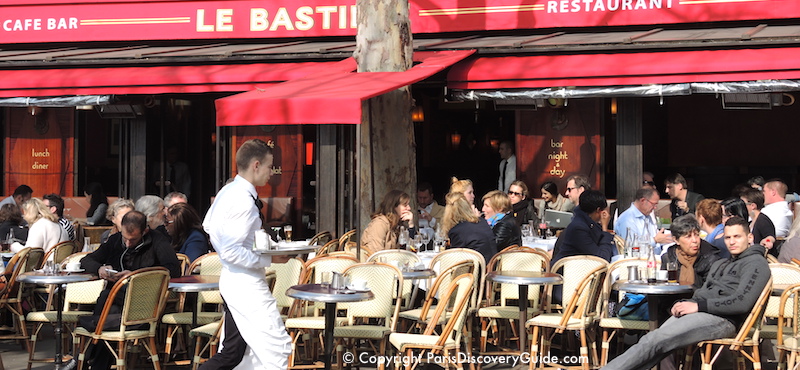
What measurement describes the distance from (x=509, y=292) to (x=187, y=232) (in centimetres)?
278

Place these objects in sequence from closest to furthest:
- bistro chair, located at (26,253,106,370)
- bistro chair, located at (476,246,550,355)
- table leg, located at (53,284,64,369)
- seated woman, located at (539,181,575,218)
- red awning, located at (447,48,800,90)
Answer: table leg, located at (53,284,64,369) < bistro chair, located at (26,253,106,370) < bistro chair, located at (476,246,550,355) < red awning, located at (447,48,800,90) < seated woman, located at (539,181,575,218)

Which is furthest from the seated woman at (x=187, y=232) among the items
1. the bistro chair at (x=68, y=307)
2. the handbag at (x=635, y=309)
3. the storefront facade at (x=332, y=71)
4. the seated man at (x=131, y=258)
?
the handbag at (x=635, y=309)

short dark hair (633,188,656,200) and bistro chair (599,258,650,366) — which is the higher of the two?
short dark hair (633,188,656,200)

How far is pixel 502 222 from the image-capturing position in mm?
9969

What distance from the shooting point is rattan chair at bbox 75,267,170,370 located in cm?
734

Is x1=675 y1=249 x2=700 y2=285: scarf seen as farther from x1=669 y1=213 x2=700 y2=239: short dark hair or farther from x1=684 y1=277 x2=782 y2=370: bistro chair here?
x1=684 y1=277 x2=782 y2=370: bistro chair

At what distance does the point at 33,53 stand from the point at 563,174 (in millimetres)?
7471

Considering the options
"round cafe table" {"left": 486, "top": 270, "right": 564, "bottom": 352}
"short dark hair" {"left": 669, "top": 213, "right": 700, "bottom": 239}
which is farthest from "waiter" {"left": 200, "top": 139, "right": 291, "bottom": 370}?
"short dark hair" {"left": 669, "top": 213, "right": 700, "bottom": 239}

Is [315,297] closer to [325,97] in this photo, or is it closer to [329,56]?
[325,97]

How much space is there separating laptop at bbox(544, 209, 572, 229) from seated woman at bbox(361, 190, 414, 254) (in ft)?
8.25

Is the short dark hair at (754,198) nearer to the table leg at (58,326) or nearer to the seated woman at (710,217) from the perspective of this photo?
the seated woman at (710,217)

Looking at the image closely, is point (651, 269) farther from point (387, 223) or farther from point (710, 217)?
point (387, 223)

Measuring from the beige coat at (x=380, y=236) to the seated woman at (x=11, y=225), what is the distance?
3522 mm

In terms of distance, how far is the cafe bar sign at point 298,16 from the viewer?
13.2 m
